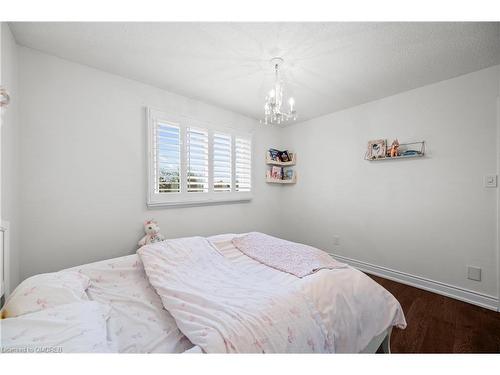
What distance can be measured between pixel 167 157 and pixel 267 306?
6.20 ft

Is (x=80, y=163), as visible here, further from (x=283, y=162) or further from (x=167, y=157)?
(x=283, y=162)

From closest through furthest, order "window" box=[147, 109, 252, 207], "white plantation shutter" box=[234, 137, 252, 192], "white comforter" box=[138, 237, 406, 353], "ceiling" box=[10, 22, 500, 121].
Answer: "white comforter" box=[138, 237, 406, 353] < "ceiling" box=[10, 22, 500, 121] < "window" box=[147, 109, 252, 207] < "white plantation shutter" box=[234, 137, 252, 192]

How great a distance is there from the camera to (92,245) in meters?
1.87

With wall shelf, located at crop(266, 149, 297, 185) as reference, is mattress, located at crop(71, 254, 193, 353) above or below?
below

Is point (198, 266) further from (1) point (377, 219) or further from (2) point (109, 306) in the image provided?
(1) point (377, 219)

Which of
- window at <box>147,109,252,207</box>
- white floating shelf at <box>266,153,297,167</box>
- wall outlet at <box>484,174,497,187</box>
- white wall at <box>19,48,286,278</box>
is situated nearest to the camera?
white wall at <box>19,48,286,278</box>

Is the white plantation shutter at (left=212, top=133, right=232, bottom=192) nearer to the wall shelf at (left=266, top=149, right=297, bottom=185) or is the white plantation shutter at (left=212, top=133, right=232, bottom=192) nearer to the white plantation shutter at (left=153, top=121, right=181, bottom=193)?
the white plantation shutter at (left=153, top=121, right=181, bottom=193)

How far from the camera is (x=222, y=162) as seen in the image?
277 cm

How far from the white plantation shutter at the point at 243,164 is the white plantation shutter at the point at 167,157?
33.7 inches

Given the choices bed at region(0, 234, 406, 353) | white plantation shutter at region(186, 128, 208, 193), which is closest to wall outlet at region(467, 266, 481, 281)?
bed at region(0, 234, 406, 353)

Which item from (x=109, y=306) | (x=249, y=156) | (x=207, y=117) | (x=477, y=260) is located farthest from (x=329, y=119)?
(x=109, y=306)

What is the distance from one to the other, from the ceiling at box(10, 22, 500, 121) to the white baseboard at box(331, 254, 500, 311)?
7.00 feet

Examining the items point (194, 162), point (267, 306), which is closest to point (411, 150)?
point (267, 306)

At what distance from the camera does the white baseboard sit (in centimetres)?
189
